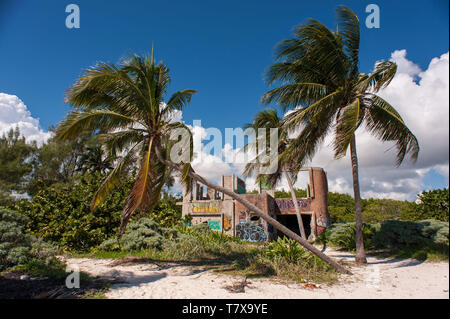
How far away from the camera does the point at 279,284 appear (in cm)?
659

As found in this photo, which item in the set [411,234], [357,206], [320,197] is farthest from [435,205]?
[320,197]

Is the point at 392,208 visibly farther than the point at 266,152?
Yes

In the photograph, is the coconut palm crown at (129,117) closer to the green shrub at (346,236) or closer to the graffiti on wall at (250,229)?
the green shrub at (346,236)

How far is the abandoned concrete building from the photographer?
20172 mm

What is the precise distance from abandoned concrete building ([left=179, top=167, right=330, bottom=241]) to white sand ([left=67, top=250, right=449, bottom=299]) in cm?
1173

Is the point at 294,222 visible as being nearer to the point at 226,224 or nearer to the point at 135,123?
the point at 226,224

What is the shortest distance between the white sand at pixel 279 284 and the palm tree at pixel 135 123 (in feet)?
4.21

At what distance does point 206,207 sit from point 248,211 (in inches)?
142

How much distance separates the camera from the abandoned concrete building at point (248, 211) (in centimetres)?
2017

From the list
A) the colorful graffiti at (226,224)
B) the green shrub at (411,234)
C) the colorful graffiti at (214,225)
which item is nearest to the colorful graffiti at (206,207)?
the colorful graffiti at (214,225)

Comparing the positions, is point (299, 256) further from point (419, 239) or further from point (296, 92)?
point (296, 92)

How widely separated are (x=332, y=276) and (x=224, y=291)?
129 inches
